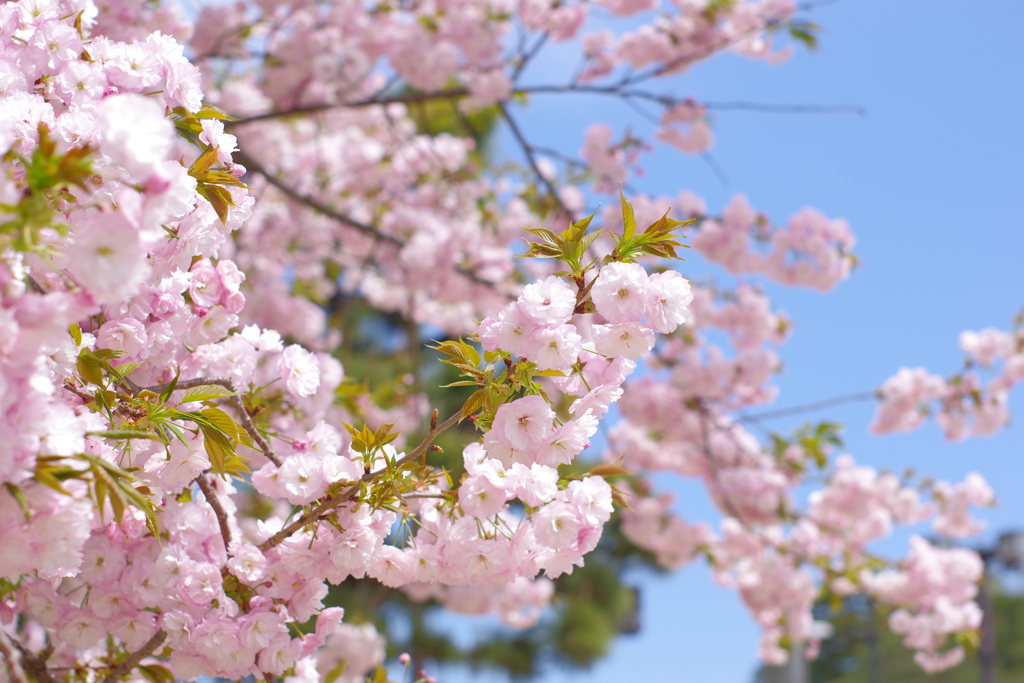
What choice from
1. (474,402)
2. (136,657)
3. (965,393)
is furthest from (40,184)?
(965,393)

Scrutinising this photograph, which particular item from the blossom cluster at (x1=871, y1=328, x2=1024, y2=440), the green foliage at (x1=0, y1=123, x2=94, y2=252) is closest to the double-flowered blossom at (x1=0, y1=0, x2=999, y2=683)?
the green foliage at (x1=0, y1=123, x2=94, y2=252)

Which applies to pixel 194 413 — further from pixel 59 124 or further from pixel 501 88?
pixel 501 88

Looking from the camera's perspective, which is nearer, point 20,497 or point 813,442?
point 20,497

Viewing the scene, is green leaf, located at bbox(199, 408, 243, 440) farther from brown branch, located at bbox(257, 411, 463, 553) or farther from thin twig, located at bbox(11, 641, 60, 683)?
thin twig, located at bbox(11, 641, 60, 683)

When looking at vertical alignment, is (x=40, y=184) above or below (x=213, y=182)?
below

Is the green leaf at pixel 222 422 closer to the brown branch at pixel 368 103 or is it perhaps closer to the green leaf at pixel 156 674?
the green leaf at pixel 156 674

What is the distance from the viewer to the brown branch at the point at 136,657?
1479mm

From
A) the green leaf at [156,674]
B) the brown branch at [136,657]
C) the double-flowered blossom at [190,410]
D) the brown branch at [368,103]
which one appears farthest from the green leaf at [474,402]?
the brown branch at [368,103]

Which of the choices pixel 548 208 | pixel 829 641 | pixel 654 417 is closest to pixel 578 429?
pixel 548 208

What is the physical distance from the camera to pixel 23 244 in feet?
2.78

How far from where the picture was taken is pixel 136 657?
1490 millimetres

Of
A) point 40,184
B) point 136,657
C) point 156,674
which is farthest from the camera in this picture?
point 156,674

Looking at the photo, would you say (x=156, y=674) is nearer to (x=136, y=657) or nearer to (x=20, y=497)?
(x=136, y=657)

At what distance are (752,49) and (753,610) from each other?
3.76m
